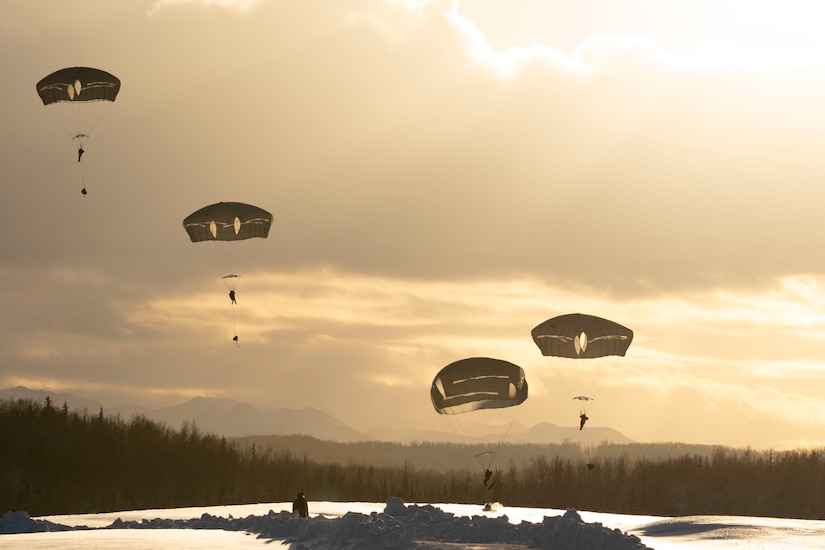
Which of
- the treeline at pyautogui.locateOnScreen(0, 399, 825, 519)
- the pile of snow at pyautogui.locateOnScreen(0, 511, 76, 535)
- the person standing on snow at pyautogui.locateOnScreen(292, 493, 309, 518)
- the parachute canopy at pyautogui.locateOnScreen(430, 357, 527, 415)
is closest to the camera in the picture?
the pile of snow at pyautogui.locateOnScreen(0, 511, 76, 535)

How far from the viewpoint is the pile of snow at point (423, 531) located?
33.1m

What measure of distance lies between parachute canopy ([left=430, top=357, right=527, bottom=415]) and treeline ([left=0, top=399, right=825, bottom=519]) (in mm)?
25866

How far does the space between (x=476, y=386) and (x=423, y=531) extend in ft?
63.0

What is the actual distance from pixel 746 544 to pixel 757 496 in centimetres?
5668

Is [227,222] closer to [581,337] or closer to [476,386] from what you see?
[476,386]

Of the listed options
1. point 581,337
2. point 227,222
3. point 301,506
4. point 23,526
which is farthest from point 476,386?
point 23,526

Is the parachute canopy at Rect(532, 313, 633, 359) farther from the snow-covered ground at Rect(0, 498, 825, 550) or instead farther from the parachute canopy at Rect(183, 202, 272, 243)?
the parachute canopy at Rect(183, 202, 272, 243)

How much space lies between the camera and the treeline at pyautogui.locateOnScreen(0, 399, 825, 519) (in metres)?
81.7

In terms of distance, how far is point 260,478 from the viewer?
8956cm

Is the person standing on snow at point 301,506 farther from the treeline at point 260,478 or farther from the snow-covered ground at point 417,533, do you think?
the treeline at point 260,478

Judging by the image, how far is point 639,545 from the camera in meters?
33.0

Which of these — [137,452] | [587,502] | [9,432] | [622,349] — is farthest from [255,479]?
[622,349]

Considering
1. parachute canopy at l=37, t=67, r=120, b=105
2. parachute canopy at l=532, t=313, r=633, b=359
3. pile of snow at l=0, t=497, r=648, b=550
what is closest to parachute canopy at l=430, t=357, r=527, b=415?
parachute canopy at l=532, t=313, r=633, b=359

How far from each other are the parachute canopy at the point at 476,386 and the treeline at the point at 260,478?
25.9m
